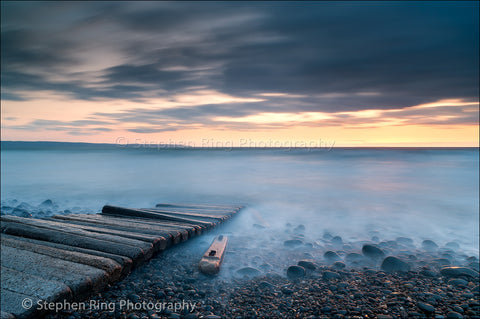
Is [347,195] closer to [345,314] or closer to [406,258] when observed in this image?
[406,258]

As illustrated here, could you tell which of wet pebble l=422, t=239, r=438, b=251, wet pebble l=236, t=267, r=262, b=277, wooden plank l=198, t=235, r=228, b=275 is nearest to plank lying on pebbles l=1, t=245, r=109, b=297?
wooden plank l=198, t=235, r=228, b=275

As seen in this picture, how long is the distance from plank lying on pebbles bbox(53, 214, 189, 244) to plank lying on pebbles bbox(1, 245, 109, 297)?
1.29 meters

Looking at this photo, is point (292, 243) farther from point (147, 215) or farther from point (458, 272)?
point (147, 215)

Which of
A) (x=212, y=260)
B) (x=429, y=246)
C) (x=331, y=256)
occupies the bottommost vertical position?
(x=429, y=246)

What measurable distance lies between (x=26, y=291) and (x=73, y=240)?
1.22 meters

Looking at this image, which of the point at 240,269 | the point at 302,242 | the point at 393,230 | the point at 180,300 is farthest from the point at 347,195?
the point at 180,300

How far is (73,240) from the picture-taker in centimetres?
346

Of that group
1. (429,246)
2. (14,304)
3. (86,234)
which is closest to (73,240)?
(86,234)

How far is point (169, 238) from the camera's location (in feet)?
13.1

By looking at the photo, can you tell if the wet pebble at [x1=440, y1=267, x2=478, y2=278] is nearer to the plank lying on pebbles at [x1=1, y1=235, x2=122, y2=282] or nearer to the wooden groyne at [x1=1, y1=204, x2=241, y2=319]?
the wooden groyne at [x1=1, y1=204, x2=241, y2=319]

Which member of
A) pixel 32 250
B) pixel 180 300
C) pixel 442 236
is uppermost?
pixel 32 250

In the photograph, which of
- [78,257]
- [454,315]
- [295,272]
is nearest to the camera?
[454,315]

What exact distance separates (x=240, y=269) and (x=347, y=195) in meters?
9.32

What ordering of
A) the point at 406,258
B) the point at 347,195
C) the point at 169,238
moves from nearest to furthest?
the point at 169,238 → the point at 406,258 → the point at 347,195
